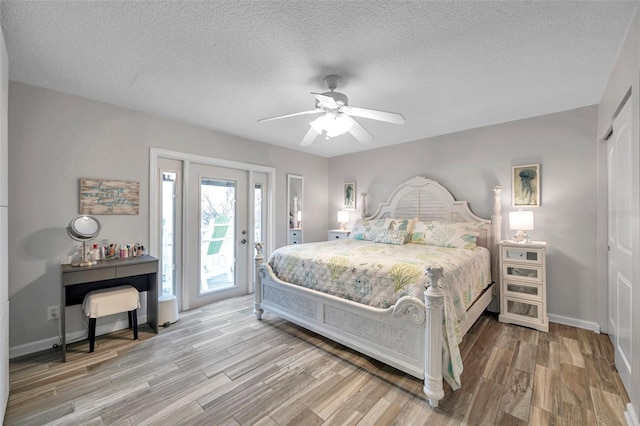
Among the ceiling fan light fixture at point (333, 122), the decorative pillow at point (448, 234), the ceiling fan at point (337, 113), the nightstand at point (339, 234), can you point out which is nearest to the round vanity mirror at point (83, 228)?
the ceiling fan at point (337, 113)

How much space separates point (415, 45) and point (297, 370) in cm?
261

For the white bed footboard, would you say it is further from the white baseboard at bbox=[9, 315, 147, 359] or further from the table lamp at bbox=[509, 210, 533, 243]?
the table lamp at bbox=[509, 210, 533, 243]

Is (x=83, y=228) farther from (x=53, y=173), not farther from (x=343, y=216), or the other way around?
(x=343, y=216)

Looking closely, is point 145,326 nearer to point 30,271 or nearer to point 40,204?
point 30,271

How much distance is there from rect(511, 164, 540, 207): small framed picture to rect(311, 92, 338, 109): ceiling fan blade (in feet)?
8.66

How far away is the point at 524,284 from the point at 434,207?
1.46 m

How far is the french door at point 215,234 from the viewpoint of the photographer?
11.8 ft

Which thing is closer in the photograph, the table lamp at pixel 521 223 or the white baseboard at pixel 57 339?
the white baseboard at pixel 57 339

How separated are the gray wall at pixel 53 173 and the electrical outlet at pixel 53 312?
42mm

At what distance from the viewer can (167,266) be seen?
11.2 ft

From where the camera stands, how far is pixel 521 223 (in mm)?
2994

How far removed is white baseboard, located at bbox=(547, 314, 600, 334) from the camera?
112 inches

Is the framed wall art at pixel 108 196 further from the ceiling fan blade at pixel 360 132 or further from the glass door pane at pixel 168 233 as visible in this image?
the ceiling fan blade at pixel 360 132

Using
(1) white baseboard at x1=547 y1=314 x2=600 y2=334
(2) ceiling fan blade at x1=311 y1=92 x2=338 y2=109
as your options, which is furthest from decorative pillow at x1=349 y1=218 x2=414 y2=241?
(2) ceiling fan blade at x1=311 y1=92 x2=338 y2=109
